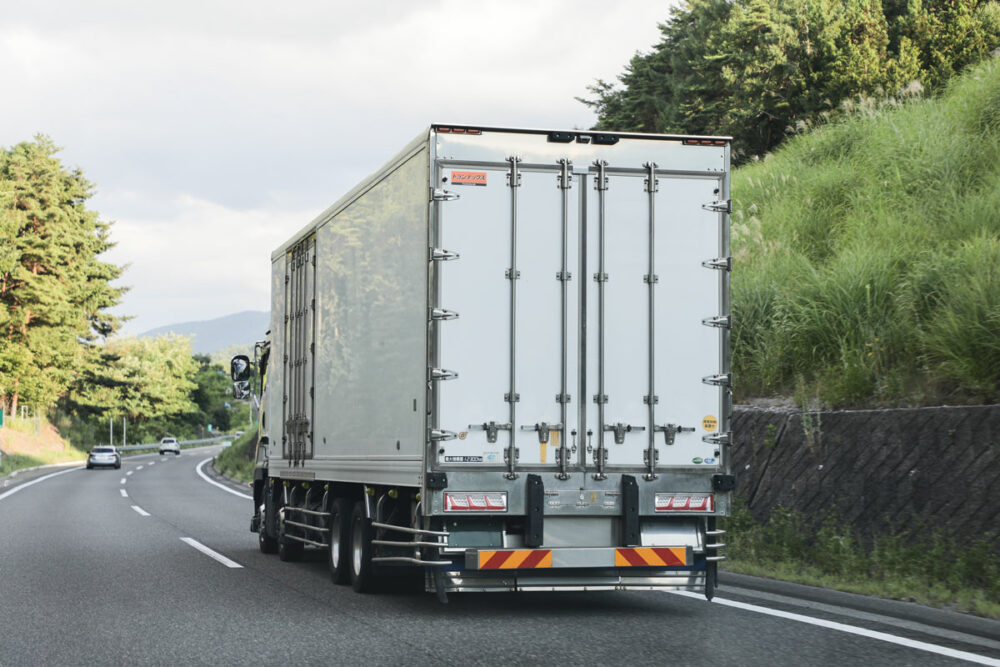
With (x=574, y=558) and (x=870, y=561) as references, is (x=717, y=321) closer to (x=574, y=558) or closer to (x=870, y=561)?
(x=574, y=558)

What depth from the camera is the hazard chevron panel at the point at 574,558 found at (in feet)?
27.3

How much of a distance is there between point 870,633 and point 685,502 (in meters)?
1.69

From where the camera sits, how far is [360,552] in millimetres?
10188

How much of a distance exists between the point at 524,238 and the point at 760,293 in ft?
27.4

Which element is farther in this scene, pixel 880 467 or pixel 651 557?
pixel 880 467

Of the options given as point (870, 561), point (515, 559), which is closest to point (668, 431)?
point (515, 559)

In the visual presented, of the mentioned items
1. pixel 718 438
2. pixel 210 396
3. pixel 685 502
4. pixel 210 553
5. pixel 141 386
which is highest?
pixel 718 438

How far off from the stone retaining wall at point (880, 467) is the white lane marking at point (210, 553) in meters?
5.90

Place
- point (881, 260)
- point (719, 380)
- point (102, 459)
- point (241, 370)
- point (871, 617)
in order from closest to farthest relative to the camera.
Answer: point (871, 617) < point (719, 380) < point (881, 260) < point (241, 370) < point (102, 459)

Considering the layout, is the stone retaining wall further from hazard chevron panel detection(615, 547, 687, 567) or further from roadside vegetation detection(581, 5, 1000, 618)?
hazard chevron panel detection(615, 547, 687, 567)

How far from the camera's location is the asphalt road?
705 centimetres

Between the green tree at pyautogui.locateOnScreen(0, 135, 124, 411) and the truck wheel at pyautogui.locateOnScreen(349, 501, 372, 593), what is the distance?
60724 millimetres

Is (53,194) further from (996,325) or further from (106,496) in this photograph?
(996,325)

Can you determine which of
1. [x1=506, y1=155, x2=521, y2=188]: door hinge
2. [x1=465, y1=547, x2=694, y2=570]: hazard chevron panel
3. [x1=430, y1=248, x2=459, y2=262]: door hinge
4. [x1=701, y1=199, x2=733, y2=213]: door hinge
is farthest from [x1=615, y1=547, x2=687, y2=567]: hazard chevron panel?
[x1=506, y1=155, x2=521, y2=188]: door hinge
